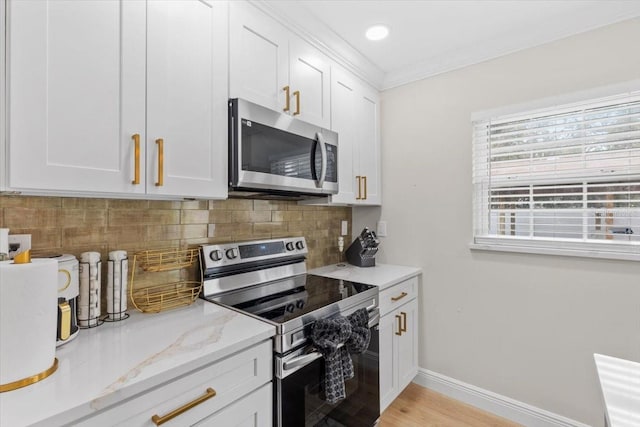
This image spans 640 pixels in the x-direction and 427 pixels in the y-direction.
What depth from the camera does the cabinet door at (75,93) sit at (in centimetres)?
86

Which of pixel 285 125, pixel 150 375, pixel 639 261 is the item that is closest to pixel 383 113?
pixel 285 125

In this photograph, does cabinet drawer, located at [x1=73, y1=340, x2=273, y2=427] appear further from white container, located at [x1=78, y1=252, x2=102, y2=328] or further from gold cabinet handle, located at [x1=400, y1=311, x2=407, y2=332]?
gold cabinet handle, located at [x1=400, y1=311, x2=407, y2=332]

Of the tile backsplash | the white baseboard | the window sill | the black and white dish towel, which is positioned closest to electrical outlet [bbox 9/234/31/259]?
the tile backsplash

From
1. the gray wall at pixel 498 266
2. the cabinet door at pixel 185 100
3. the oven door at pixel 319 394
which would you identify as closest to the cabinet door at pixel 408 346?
the gray wall at pixel 498 266

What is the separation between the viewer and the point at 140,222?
1.40 meters

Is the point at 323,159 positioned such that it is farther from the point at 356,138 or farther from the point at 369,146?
the point at 369,146

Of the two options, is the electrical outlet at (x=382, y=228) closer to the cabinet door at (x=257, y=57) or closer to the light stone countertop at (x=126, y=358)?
the cabinet door at (x=257, y=57)

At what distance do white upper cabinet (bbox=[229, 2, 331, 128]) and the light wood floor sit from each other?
1.92m

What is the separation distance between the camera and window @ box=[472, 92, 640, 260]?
1673mm

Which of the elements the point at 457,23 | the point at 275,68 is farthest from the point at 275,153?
the point at 457,23

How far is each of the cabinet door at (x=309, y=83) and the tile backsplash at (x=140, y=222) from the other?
61 centimetres

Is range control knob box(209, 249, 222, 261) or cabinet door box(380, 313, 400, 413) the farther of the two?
cabinet door box(380, 313, 400, 413)

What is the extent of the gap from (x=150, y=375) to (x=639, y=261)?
2.26 metres

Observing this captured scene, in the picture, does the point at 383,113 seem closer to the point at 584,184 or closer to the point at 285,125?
the point at 285,125
